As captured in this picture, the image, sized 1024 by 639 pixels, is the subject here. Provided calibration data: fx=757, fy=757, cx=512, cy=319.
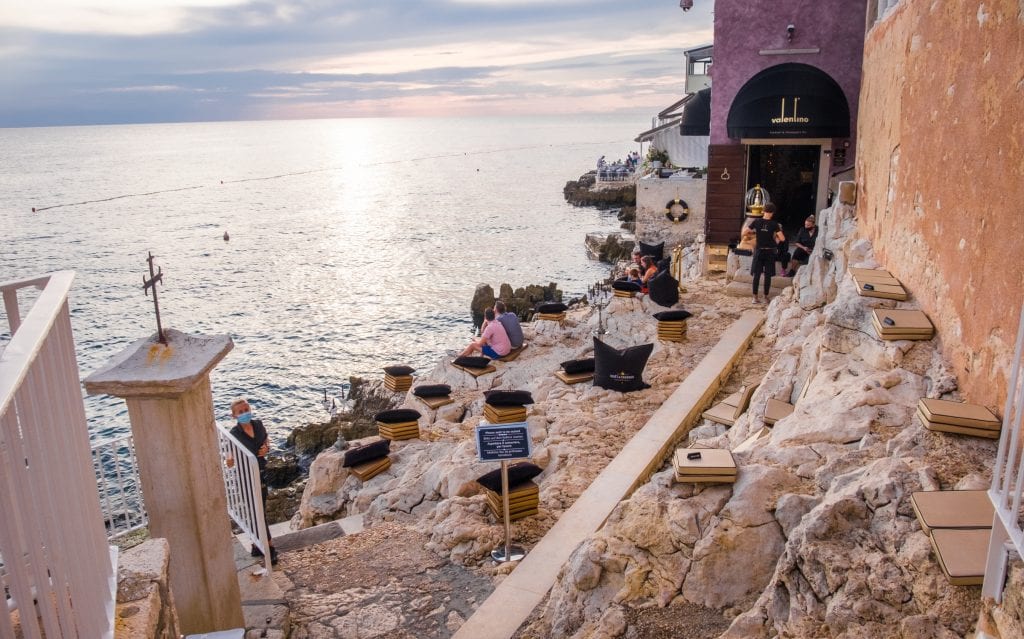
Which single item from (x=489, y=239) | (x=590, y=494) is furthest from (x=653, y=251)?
(x=489, y=239)

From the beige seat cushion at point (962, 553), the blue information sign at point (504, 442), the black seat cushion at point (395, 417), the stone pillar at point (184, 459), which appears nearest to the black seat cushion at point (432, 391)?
the black seat cushion at point (395, 417)

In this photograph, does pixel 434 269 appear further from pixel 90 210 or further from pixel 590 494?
pixel 90 210

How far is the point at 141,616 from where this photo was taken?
332 centimetres

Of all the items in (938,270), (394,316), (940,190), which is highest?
(940,190)

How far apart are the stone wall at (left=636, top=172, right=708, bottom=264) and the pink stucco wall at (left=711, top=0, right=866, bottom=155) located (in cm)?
1122

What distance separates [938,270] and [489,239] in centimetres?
5749

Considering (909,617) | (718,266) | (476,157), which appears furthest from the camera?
(476,157)

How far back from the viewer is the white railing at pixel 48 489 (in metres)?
2.16

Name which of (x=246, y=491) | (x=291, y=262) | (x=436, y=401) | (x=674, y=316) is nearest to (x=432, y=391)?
(x=436, y=401)

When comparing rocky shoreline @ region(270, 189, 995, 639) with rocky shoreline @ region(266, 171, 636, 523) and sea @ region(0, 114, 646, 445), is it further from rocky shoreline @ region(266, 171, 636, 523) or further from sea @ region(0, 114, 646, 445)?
rocky shoreline @ region(266, 171, 636, 523)

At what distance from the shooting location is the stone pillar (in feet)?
17.0

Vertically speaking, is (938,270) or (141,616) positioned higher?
(938,270)

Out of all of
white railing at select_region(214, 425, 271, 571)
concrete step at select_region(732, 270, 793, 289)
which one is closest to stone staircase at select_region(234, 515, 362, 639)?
white railing at select_region(214, 425, 271, 571)

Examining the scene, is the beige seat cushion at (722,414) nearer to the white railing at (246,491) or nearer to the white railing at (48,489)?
the white railing at (246,491)
